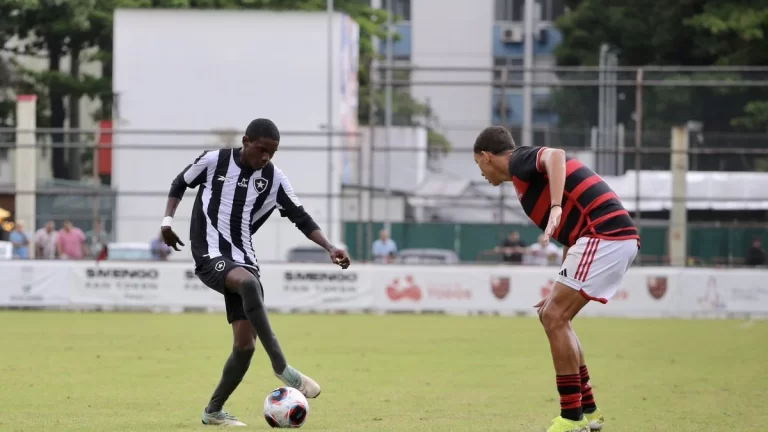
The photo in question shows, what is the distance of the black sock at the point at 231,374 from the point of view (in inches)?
366

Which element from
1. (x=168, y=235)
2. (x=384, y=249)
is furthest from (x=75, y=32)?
(x=168, y=235)

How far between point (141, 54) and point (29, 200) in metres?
8.26

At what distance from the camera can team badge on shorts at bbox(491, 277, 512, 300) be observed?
88.0ft

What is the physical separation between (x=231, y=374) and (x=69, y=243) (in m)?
22.3

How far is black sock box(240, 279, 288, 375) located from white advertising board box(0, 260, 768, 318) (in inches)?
689

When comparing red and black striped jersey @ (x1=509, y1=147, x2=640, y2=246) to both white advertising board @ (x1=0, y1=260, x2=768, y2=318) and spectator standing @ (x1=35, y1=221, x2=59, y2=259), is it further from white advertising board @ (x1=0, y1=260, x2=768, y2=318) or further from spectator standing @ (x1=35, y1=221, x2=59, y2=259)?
spectator standing @ (x1=35, y1=221, x2=59, y2=259)

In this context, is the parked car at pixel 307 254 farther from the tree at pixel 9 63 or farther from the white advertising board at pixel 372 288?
the tree at pixel 9 63

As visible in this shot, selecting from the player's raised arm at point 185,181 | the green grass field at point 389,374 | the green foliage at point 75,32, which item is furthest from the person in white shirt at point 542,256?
the player's raised arm at point 185,181

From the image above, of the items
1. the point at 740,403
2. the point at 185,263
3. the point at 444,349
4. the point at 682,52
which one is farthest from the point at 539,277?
the point at 682,52

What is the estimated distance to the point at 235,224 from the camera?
31.3ft

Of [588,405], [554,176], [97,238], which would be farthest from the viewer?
[97,238]

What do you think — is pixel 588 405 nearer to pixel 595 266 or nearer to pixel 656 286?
pixel 595 266

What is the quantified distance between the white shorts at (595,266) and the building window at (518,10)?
55.7 metres

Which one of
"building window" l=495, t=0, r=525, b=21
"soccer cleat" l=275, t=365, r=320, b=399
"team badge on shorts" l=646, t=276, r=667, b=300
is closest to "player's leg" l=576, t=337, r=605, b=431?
"soccer cleat" l=275, t=365, r=320, b=399
